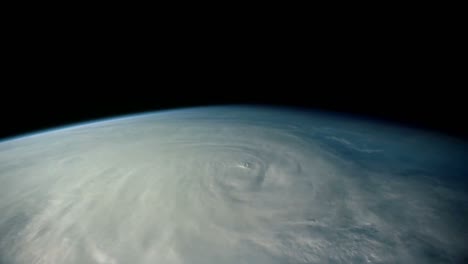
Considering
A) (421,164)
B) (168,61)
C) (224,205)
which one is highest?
(168,61)

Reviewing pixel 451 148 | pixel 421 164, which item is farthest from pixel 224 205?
pixel 451 148

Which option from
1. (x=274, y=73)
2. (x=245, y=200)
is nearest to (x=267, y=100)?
(x=274, y=73)

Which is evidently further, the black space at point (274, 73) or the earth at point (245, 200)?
the black space at point (274, 73)

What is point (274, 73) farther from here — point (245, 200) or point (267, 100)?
point (245, 200)

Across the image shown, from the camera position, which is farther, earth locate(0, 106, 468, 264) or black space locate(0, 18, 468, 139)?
black space locate(0, 18, 468, 139)

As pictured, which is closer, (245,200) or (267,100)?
(245,200)

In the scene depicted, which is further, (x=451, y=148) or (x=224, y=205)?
(x=451, y=148)

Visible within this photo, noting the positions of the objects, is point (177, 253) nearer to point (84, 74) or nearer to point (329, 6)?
point (84, 74)

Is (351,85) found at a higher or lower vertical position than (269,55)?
lower
